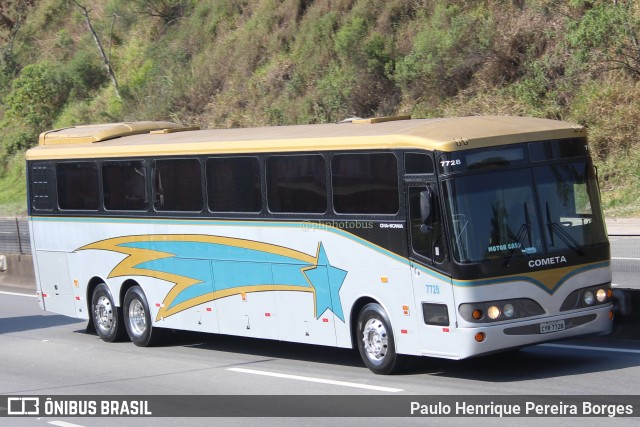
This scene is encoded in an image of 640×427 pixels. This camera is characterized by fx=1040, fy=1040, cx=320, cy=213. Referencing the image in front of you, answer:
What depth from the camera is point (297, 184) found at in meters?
13.5

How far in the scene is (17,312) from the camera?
2238cm

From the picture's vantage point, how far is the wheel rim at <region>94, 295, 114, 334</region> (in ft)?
57.4

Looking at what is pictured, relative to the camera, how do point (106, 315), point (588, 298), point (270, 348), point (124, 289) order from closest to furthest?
point (588, 298), point (270, 348), point (124, 289), point (106, 315)

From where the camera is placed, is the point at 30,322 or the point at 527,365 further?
the point at 30,322

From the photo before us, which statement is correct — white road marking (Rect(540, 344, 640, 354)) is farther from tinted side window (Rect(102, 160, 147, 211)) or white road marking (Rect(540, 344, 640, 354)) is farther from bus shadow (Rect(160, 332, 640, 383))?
tinted side window (Rect(102, 160, 147, 211))

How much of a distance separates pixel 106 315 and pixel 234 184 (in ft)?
14.6

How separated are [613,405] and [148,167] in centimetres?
872

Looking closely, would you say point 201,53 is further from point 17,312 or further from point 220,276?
point 220,276

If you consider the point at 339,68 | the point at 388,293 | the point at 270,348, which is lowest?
the point at 270,348

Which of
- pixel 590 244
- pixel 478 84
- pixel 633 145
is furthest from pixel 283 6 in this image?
pixel 590 244

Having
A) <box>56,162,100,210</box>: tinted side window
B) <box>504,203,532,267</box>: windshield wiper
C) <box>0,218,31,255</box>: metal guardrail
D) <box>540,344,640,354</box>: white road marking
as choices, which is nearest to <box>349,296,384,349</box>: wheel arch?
<box>504,203,532,267</box>: windshield wiper

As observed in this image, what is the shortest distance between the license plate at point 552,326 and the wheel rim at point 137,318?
7.51 metres

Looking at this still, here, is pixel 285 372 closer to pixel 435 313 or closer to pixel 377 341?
pixel 377 341

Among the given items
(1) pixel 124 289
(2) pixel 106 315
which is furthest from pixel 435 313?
(2) pixel 106 315
